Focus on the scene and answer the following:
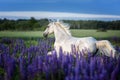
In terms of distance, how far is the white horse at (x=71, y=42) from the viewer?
993 centimetres

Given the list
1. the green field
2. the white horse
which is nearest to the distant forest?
the green field

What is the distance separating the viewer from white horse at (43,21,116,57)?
32.6ft

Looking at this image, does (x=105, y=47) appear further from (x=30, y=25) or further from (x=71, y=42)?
(x=30, y=25)

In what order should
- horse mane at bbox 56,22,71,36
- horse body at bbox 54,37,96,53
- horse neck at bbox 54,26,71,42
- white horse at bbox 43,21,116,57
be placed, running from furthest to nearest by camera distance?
horse mane at bbox 56,22,71,36
horse neck at bbox 54,26,71,42
horse body at bbox 54,37,96,53
white horse at bbox 43,21,116,57

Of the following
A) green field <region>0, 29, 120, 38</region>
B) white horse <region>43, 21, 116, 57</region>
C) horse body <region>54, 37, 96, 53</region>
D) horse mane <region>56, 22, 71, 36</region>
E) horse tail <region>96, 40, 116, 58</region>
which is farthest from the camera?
green field <region>0, 29, 120, 38</region>

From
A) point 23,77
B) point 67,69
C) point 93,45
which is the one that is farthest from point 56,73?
point 93,45

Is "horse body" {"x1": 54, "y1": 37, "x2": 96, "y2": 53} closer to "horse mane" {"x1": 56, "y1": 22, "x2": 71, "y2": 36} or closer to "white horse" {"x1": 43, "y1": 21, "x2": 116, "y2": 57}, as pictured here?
"white horse" {"x1": 43, "y1": 21, "x2": 116, "y2": 57}

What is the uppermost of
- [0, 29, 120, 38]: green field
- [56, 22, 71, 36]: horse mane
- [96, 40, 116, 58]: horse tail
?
[56, 22, 71, 36]: horse mane

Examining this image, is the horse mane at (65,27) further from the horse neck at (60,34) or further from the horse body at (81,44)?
the horse body at (81,44)

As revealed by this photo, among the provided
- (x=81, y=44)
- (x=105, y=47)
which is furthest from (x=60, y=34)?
(x=105, y=47)

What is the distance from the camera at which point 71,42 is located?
10.7 metres

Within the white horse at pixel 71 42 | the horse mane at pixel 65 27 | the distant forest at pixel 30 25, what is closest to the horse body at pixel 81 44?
the white horse at pixel 71 42

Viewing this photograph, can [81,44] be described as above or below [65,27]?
below

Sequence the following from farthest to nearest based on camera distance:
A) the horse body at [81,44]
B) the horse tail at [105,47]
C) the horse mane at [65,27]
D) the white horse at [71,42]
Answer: the horse mane at [65,27], the horse body at [81,44], the white horse at [71,42], the horse tail at [105,47]
